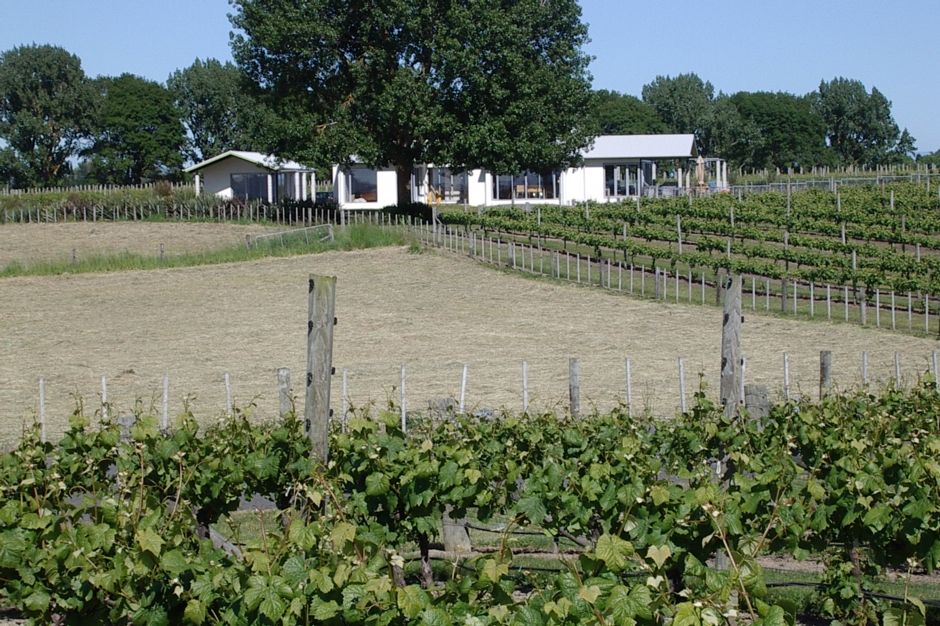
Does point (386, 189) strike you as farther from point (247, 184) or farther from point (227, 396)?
point (227, 396)

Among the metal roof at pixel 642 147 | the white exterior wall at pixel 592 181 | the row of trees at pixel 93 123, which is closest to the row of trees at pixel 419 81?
the white exterior wall at pixel 592 181

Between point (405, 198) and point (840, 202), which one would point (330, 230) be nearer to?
point (405, 198)

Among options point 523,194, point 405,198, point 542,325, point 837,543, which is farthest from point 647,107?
point 837,543

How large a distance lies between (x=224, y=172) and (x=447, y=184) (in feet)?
41.1

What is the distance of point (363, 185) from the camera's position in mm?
64438

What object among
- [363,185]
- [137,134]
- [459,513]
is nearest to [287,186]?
[363,185]

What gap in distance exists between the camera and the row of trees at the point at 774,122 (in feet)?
388

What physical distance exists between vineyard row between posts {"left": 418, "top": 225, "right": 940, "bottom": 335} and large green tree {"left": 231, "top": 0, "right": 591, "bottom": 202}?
535 cm

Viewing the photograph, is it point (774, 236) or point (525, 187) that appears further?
point (525, 187)

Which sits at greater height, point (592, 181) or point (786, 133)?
point (786, 133)

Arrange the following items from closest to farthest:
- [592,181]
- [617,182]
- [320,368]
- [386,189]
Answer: [320,368] < [386,189] < [592,181] < [617,182]

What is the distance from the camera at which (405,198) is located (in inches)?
2103

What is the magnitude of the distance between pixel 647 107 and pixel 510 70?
75289 mm

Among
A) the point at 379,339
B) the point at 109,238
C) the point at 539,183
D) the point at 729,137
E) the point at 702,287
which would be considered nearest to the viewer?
the point at 379,339
